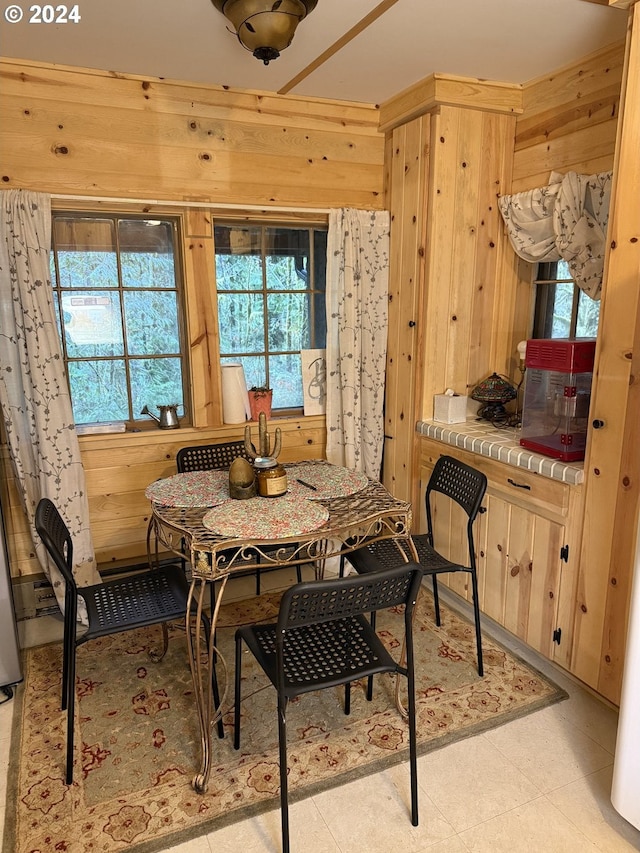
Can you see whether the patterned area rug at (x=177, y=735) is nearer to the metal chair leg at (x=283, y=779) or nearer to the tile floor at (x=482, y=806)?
the tile floor at (x=482, y=806)

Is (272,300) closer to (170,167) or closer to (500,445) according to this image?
(170,167)

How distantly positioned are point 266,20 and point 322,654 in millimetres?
2023

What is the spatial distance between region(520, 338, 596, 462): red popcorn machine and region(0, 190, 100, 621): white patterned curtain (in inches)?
82.5

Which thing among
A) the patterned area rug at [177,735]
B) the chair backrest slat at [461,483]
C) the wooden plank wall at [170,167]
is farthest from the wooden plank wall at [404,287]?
the patterned area rug at [177,735]

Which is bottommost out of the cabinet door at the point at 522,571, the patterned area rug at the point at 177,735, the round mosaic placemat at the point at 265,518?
the patterned area rug at the point at 177,735

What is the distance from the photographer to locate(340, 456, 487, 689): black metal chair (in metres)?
2.38

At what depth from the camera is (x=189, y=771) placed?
1.95m

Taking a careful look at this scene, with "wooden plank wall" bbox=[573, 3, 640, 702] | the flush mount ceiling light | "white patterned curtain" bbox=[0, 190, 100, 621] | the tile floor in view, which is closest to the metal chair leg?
the tile floor

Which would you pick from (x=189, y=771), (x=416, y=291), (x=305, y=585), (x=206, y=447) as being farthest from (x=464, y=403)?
(x=189, y=771)

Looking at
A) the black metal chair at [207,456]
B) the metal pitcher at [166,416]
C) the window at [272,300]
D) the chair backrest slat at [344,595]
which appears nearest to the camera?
the chair backrest slat at [344,595]

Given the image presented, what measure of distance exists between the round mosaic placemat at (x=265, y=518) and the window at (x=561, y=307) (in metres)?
1.65

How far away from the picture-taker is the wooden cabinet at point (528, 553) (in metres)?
2.32

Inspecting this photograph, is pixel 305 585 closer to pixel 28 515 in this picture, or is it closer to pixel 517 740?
pixel 517 740

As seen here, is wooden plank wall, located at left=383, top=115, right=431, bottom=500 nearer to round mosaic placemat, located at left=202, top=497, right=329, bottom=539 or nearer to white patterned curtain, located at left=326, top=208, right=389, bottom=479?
white patterned curtain, located at left=326, top=208, right=389, bottom=479
